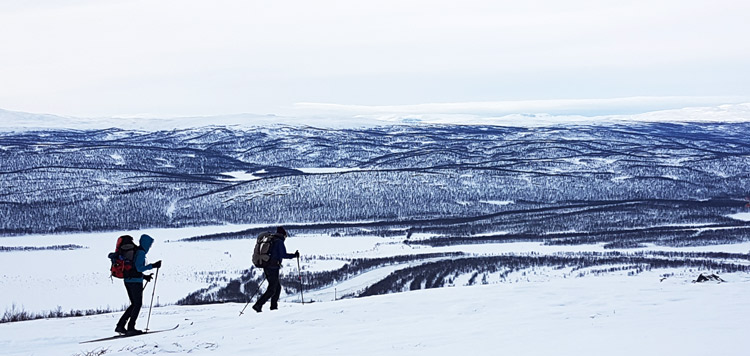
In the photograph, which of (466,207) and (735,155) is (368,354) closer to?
(466,207)

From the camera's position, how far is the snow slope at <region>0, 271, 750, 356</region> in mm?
10617

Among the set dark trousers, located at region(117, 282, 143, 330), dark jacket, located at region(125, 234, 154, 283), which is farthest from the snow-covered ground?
dark jacket, located at region(125, 234, 154, 283)

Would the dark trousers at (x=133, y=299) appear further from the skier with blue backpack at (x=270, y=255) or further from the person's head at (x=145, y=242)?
the skier with blue backpack at (x=270, y=255)

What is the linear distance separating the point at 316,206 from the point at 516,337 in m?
80.4

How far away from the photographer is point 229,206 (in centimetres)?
9025

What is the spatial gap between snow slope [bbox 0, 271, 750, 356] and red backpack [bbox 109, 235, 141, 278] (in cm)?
125

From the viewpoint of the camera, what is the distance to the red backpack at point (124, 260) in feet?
44.8

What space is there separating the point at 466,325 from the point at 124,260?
6.58m

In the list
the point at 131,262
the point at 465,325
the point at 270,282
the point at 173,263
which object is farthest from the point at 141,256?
the point at 173,263

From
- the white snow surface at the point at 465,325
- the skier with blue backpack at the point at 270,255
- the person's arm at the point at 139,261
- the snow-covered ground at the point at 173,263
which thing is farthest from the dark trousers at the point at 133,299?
the snow-covered ground at the point at 173,263

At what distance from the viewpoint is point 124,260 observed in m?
13.7

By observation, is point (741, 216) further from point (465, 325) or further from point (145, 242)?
point (145, 242)

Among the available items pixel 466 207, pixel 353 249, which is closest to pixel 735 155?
pixel 466 207

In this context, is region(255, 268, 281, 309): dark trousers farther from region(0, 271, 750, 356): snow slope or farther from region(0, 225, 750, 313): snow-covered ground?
region(0, 225, 750, 313): snow-covered ground
